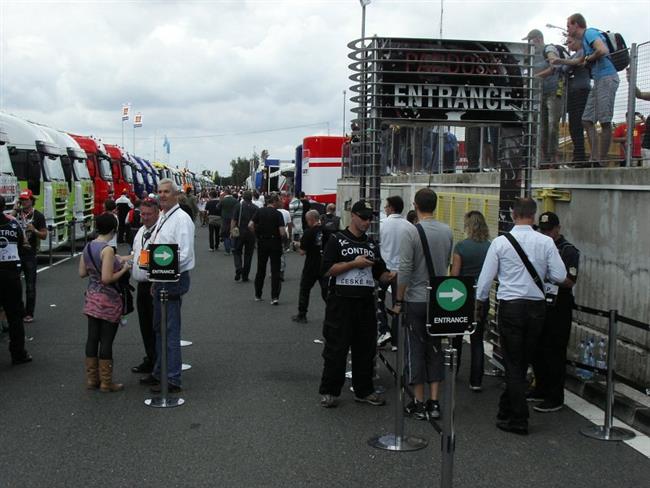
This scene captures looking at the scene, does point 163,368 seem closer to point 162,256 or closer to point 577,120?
point 162,256

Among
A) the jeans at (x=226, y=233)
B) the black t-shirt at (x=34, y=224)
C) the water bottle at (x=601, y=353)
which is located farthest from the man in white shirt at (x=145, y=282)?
→ the jeans at (x=226, y=233)

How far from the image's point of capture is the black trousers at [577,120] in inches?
357

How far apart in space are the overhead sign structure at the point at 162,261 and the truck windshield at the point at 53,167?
1327 cm

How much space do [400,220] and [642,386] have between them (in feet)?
9.98

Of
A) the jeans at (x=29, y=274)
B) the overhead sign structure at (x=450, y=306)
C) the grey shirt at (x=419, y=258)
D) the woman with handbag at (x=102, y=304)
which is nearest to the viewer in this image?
the overhead sign structure at (x=450, y=306)

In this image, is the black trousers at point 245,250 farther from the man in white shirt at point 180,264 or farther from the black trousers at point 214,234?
the man in white shirt at point 180,264

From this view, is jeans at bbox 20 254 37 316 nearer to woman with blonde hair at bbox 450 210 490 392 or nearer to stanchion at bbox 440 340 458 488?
woman with blonde hair at bbox 450 210 490 392

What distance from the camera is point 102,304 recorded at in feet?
23.2

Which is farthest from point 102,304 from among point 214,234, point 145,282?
point 214,234

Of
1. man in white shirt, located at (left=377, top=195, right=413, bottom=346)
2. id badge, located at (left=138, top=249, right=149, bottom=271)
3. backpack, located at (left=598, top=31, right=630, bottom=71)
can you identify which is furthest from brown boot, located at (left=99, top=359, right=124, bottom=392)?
backpack, located at (left=598, top=31, right=630, bottom=71)

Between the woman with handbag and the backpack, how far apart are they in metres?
5.77

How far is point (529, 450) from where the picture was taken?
560 cm

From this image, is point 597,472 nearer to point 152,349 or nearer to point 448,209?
point 152,349

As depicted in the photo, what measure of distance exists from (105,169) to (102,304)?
71.5 feet
